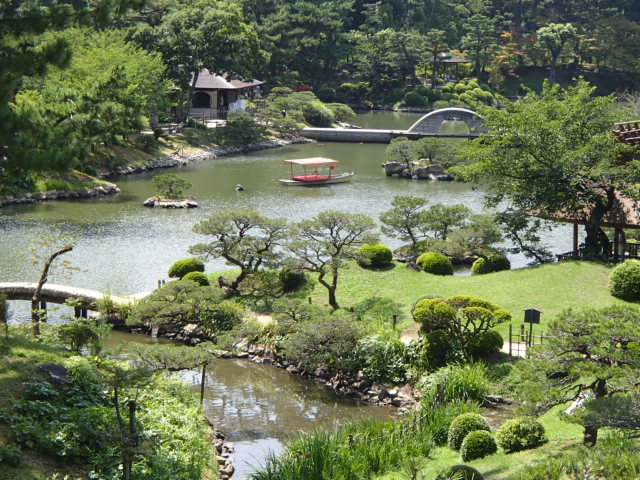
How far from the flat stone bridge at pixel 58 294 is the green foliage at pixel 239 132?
32.8 metres

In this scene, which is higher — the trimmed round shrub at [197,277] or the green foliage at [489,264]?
the green foliage at [489,264]

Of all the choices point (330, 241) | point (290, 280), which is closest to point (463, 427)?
point (330, 241)

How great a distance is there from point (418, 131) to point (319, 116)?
10.2 metres

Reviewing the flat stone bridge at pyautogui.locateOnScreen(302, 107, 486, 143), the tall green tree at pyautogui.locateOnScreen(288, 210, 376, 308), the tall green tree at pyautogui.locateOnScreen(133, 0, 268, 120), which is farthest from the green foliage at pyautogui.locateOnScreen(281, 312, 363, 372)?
the flat stone bridge at pyautogui.locateOnScreen(302, 107, 486, 143)

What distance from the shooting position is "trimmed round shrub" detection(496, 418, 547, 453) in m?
15.7

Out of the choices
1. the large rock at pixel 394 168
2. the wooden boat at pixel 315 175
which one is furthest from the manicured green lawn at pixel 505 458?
the large rock at pixel 394 168

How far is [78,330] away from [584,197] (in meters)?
16.0

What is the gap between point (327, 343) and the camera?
68.8ft

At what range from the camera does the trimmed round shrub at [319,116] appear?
66537 millimetres

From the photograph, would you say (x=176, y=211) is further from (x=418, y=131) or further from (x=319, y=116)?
(x=319, y=116)

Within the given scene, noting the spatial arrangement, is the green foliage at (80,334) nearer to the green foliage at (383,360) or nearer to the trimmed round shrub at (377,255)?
the green foliage at (383,360)

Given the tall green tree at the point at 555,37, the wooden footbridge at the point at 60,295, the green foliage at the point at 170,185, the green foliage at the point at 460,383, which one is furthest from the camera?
A: the tall green tree at the point at 555,37

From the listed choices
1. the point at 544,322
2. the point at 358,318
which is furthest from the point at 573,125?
the point at 358,318

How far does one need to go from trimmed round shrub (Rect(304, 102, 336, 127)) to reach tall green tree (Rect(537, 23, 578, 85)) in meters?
25.3
